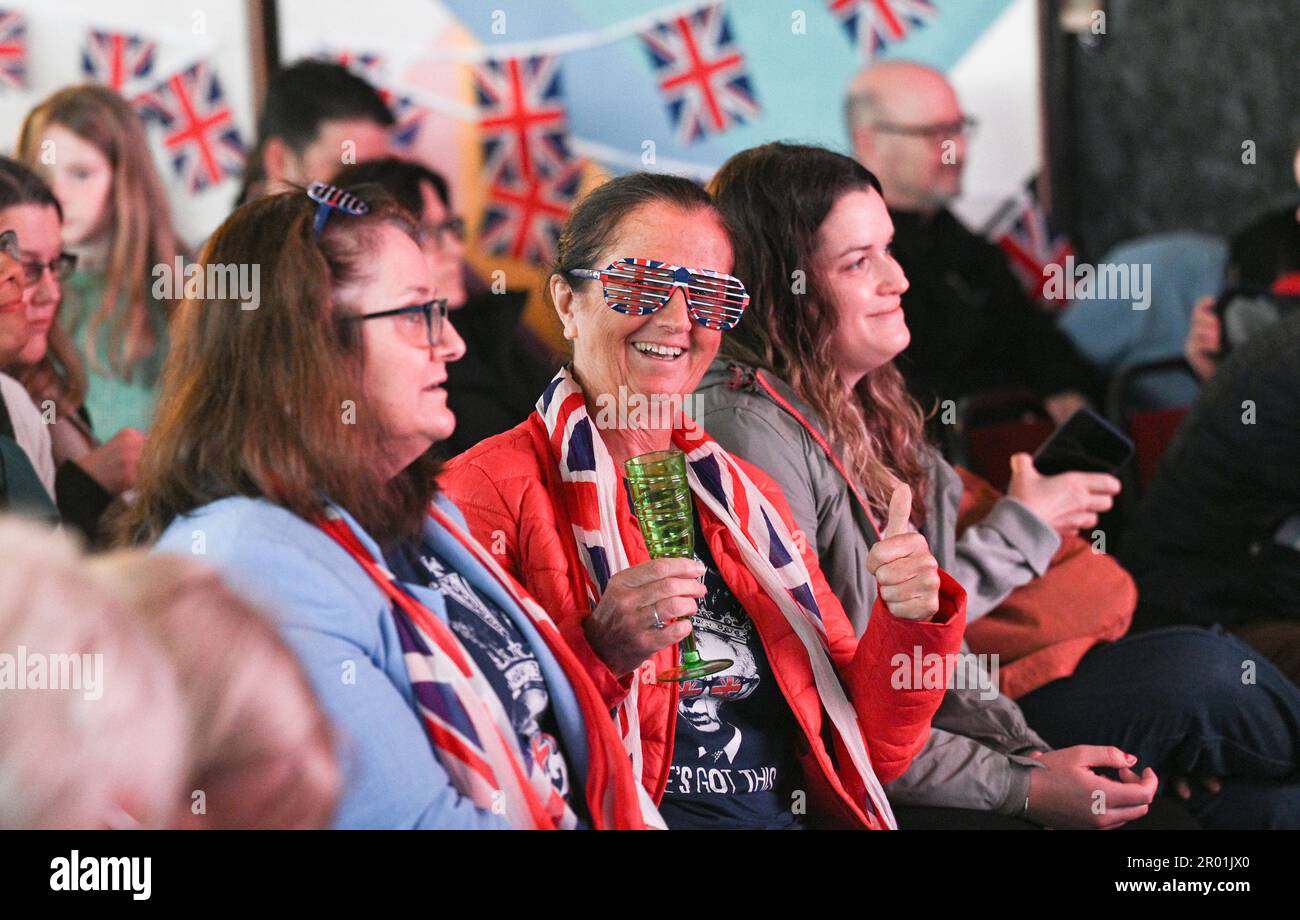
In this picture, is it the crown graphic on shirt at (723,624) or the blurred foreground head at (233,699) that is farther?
the crown graphic on shirt at (723,624)

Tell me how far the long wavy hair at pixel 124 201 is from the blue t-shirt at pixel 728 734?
1292 millimetres

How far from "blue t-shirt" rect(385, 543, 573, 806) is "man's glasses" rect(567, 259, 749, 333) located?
45cm

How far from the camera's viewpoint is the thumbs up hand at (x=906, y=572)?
2.08m

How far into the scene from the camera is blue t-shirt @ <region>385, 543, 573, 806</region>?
192 centimetres

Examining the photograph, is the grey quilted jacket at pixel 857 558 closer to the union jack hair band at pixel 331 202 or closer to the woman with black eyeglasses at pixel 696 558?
the woman with black eyeglasses at pixel 696 558

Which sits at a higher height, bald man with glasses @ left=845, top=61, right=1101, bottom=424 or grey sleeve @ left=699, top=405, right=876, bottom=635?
bald man with glasses @ left=845, top=61, right=1101, bottom=424

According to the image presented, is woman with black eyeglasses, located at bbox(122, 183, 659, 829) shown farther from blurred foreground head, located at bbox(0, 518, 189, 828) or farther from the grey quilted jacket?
the grey quilted jacket

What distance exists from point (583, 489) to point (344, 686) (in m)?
0.50

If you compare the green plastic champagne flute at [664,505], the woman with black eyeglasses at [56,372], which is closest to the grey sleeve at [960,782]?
the green plastic champagne flute at [664,505]

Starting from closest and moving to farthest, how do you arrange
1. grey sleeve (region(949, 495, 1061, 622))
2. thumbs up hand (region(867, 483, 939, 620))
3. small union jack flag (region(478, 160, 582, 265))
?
thumbs up hand (region(867, 483, 939, 620)) < grey sleeve (region(949, 495, 1061, 622)) < small union jack flag (region(478, 160, 582, 265))

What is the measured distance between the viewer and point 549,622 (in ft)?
6.60

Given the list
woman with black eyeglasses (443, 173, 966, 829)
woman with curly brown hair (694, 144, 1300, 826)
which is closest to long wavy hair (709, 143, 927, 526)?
woman with curly brown hair (694, 144, 1300, 826)
